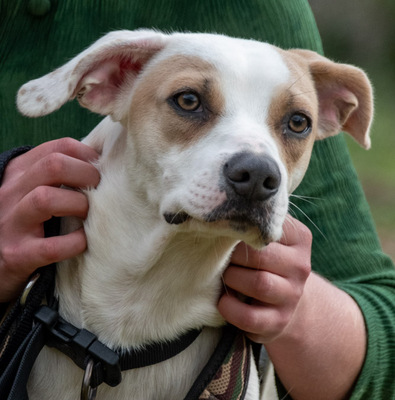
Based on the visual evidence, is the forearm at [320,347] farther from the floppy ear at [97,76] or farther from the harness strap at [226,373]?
the floppy ear at [97,76]

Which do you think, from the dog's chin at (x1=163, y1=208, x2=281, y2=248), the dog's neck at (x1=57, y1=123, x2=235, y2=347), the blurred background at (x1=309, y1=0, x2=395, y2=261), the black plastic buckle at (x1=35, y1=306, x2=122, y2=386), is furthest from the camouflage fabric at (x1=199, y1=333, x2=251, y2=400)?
the blurred background at (x1=309, y1=0, x2=395, y2=261)

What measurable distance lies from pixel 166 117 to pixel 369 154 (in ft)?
19.5

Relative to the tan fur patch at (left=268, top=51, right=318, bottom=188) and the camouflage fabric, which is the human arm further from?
the tan fur patch at (left=268, top=51, right=318, bottom=188)

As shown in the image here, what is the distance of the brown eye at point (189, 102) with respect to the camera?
5.55 ft

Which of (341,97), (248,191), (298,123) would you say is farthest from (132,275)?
(341,97)

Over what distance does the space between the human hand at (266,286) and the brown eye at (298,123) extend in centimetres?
23

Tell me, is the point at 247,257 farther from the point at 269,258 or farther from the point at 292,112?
the point at 292,112

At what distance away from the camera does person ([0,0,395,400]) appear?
1.74 metres

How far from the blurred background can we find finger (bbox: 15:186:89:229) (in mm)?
5639

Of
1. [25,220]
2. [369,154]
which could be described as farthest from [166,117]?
[369,154]

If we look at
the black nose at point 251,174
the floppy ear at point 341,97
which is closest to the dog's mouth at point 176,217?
the black nose at point 251,174

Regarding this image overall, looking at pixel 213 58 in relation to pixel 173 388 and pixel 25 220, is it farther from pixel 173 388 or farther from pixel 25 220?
pixel 173 388

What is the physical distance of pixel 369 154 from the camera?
7324 millimetres

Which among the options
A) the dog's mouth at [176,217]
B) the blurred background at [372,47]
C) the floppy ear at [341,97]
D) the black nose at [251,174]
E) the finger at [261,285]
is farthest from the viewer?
the blurred background at [372,47]
